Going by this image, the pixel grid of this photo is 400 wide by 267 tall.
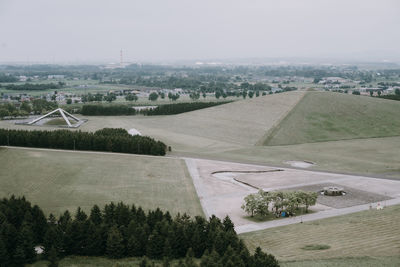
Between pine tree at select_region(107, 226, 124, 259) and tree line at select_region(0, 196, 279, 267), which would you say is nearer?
tree line at select_region(0, 196, 279, 267)

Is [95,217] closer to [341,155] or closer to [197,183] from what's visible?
[197,183]

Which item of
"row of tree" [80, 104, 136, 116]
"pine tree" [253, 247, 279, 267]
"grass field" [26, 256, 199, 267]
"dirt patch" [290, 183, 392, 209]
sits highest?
"pine tree" [253, 247, 279, 267]

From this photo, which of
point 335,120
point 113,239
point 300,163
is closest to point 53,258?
point 113,239

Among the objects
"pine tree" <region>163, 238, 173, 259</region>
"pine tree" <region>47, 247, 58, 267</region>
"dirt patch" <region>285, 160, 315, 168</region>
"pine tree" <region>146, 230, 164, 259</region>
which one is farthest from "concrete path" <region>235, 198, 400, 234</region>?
"dirt patch" <region>285, 160, 315, 168</region>

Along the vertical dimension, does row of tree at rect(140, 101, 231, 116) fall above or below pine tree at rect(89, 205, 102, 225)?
below

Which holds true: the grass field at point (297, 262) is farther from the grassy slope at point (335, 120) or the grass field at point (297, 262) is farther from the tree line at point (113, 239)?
the grassy slope at point (335, 120)

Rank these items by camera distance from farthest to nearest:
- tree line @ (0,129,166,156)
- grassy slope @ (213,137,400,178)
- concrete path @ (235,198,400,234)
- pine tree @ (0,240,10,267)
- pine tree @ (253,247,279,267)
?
tree line @ (0,129,166,156) → grassy slope @ (213,137,400,178) → concrete path @ (235,198,400,234) → pine tree @ (0,240,10,267) → pine tree @ (253,247,279,267)

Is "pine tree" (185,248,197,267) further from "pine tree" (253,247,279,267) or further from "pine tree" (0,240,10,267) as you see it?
"pine tree" (0,240,10,267)
